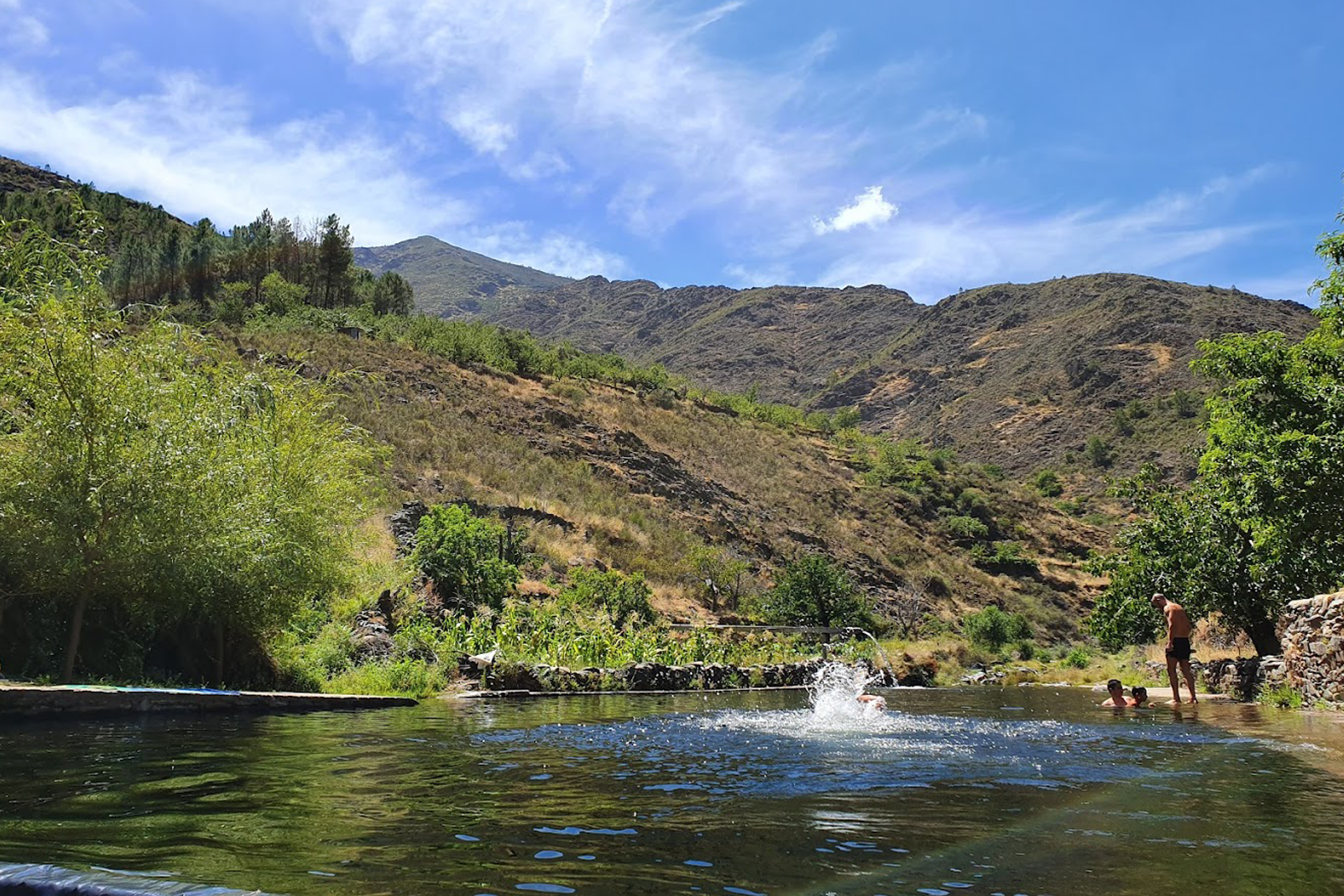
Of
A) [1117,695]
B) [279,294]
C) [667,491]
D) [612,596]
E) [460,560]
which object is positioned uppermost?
[279,294]

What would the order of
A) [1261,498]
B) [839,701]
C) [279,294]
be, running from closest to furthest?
1. [1261,498]
2. [839,701]
3. [279,294]

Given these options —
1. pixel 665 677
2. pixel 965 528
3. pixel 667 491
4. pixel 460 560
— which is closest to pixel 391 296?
pixel 667 491

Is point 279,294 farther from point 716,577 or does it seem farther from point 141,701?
point 141,701

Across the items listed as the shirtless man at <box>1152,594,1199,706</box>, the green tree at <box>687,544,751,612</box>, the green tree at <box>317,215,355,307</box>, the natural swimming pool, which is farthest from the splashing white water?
the green tree at <box>317,215,355,307</box>

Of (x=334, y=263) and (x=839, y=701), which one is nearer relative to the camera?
(x=839, y=701)

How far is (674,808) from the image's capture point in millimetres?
5738

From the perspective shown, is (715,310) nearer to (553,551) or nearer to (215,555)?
(553,551)

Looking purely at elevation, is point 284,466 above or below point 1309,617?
above

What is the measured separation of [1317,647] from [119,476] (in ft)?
56.2

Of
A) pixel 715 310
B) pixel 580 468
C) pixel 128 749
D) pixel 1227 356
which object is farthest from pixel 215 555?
pixel 715 310

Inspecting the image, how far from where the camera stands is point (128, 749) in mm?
7922

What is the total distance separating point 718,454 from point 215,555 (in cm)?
4675

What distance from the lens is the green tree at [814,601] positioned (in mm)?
31891

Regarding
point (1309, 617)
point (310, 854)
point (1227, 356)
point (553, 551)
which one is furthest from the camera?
point (553, 551)
